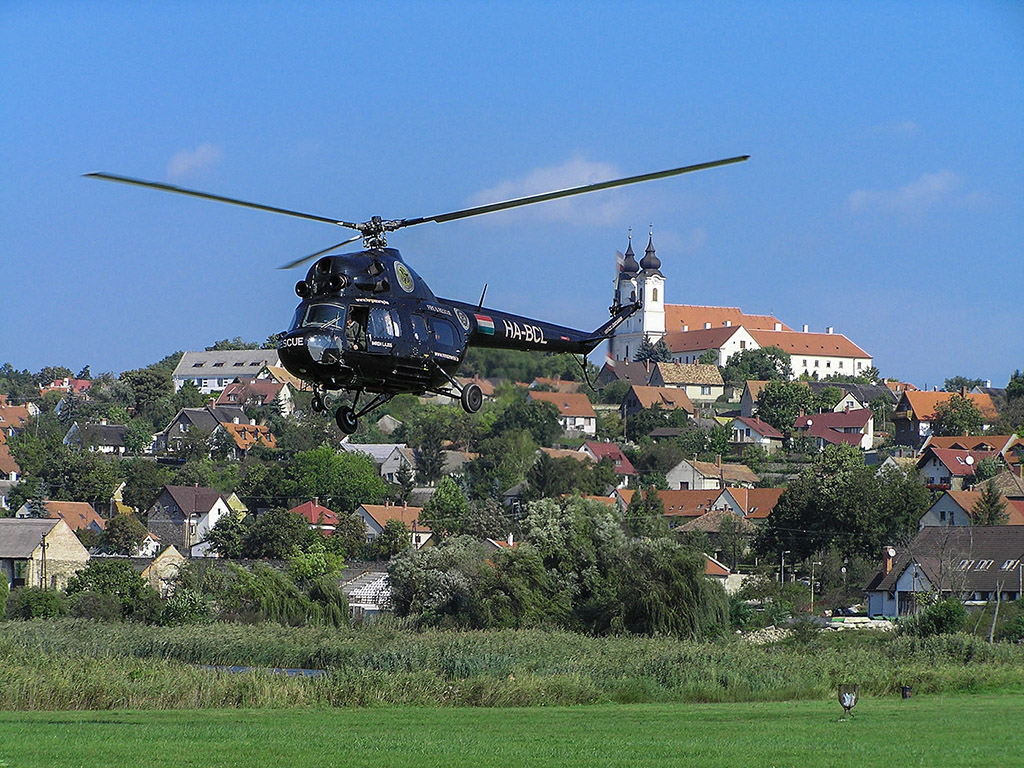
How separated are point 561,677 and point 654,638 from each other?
52.7 ft

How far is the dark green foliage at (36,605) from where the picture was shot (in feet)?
218

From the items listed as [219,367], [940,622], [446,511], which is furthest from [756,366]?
[940,622]

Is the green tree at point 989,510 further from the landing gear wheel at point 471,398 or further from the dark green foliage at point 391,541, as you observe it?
the landing gear wheel at point 471,398

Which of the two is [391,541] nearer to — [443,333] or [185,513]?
[185,513]

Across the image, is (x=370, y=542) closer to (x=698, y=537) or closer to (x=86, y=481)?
(x=698, y=537)

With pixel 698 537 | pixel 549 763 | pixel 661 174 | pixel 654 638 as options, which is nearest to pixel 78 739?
pixel 549 763

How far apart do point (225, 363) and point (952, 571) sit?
126 metres

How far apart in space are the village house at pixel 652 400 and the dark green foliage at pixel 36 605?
98643 millimetres

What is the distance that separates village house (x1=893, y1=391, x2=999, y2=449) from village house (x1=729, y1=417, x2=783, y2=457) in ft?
43.4

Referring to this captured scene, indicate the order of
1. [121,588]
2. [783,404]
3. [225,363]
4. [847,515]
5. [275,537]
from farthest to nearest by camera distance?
[225,363]
[783,404]
[275,537]
[847,515]
[121,588]

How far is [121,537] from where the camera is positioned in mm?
101250

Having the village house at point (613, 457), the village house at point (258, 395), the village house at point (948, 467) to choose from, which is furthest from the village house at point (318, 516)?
the village house at point (258, 395)

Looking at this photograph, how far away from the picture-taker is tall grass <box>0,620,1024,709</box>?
39.8m

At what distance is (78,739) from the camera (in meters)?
30.0
